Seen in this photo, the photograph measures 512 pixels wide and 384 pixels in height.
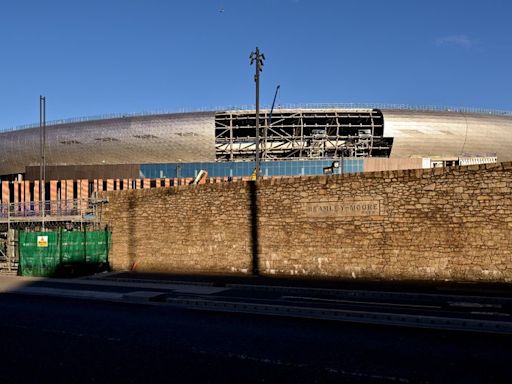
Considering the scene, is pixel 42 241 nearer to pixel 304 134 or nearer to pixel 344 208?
pixel 344 208

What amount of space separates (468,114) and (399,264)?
75418 mm

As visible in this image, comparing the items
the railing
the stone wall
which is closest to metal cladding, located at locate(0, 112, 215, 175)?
the railing

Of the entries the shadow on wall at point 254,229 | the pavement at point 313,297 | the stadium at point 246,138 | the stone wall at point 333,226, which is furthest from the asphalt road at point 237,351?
the stadium at point 246,138

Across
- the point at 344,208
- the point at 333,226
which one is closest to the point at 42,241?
the point at 333,226

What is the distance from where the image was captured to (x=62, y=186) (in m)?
71.7

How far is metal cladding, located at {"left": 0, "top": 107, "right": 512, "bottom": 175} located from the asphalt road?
7167 cm

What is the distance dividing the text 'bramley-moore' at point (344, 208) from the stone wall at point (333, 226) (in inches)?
1.4

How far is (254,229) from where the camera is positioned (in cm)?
2108

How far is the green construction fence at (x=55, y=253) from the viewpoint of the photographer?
2288cm

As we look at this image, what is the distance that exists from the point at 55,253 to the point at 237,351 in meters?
17.0

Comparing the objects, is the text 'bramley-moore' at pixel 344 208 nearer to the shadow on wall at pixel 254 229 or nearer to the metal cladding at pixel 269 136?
the shadow on wall at pixel 254 229

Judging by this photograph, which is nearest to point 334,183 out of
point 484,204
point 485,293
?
point 484,204

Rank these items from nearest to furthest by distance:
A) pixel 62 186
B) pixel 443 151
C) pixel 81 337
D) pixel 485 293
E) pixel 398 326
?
pixel 81 337
pixel 398 326
pixel 485 293
pixel 62 186
pixel 443 151

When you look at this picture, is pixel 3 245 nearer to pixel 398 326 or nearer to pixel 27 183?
pixel 398 326
